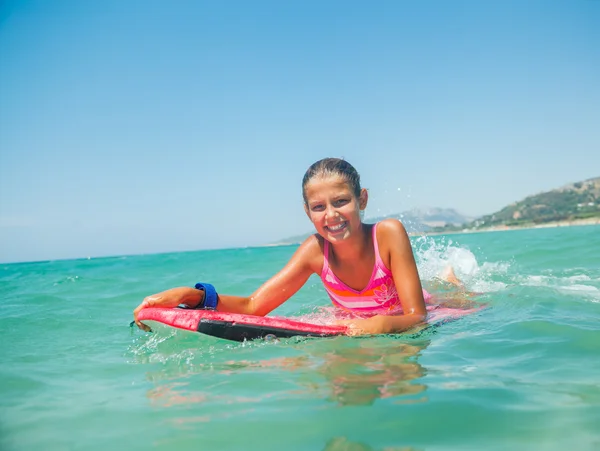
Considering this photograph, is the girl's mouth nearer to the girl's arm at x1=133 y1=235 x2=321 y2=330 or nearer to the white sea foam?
the girl's arm at x1=133 y1=235 x2=321 y2=330

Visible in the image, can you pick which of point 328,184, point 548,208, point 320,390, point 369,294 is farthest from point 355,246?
point 548,208

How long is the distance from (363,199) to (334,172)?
0.45 meters

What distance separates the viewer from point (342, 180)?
392 cm

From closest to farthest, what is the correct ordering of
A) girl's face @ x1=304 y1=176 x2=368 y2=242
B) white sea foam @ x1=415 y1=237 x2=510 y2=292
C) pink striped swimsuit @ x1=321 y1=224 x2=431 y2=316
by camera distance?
1. girl's face @ x1=304 y1=176 x2=368 y2=242
2. pink striped swimsuit @ x1=321 y1=224 x2=431 y2=316
3. white sea foam @ x1=415 y1=237 x2=510 y2=292

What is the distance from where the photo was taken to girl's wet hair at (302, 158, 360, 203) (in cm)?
394

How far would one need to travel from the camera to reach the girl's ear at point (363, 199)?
418 centimetres

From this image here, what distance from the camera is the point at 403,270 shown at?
159 inches

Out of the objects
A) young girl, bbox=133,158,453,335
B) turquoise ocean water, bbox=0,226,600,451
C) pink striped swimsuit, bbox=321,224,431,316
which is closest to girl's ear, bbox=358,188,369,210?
young girl, bbox=133,158,453,335

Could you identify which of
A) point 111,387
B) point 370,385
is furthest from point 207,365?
point 370,385

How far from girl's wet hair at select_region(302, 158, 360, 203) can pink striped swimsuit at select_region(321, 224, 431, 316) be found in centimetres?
70

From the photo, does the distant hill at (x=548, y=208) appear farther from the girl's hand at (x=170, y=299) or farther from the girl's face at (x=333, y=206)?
the girl's hand at (x=170, y=299)

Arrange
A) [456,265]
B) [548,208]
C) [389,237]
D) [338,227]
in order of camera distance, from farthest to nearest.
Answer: [548,208], [456,265], [389,237], [338,227]

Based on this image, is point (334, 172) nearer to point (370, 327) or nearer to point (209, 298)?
point (370, 327)

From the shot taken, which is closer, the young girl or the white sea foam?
the young girl
